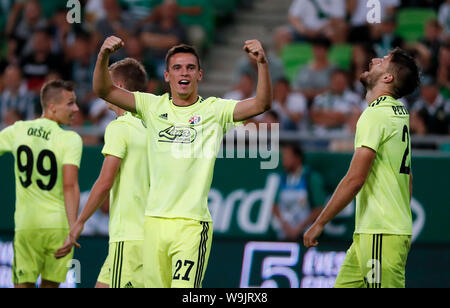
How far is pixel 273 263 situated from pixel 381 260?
4038 mm

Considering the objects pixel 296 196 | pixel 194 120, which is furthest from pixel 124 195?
pixel 296 196

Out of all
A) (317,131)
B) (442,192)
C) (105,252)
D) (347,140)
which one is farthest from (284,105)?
(105,252)

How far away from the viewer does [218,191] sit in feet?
33.8

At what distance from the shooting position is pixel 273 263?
32.0 feet

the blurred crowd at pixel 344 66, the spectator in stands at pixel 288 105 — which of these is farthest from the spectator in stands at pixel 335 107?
the spectator in stands at pixel 288 105

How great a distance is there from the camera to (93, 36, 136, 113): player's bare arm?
5.71m

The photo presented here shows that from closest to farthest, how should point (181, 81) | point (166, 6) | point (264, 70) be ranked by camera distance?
1. point (264, 70)
2. point (181, 81)
3. point (166, 6)

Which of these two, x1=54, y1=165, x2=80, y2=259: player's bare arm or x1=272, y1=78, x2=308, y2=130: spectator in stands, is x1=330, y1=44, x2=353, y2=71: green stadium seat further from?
x1=54, y1=165, x2=80, y2=259: player's bare arm

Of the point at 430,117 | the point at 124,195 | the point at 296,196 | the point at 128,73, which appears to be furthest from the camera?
the point at 430,117

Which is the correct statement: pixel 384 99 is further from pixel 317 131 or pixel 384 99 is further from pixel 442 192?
pixel 317 131

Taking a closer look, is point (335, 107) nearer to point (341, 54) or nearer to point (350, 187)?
point (341, 54)

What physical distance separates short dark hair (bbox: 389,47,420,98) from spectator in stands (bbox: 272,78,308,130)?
5.28m

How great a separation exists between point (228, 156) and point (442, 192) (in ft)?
9.09

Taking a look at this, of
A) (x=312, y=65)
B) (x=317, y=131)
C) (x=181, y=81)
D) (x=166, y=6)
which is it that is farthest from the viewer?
(x=166, y=6)
